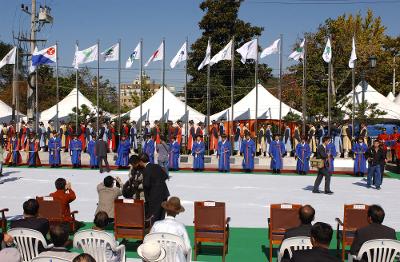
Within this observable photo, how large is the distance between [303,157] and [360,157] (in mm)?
2237

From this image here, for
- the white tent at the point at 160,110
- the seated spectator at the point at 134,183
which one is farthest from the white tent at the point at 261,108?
the seated spectator at the point at 134,183

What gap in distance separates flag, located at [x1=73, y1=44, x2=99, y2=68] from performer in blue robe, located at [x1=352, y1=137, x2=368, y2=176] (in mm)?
14394

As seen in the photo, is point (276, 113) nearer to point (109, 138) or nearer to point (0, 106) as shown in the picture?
point (109, 138)

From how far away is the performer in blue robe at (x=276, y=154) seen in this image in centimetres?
2067

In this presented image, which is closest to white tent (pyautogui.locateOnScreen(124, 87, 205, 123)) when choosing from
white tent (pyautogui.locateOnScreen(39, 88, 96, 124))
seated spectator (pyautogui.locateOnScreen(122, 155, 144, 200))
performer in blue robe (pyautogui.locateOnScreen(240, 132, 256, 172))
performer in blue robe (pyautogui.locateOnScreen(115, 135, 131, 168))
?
white tent (pyautogui.locateOnScreen(39, 88, 96, 124))

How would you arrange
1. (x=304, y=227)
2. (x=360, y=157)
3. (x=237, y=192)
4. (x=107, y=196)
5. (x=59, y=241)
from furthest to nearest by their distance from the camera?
(x=360, y=157)
(x=237, y=192)
(x=107, y=196)
(x=304, y=227)
(x=59, y=241)

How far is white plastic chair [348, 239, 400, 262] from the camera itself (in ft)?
19.6

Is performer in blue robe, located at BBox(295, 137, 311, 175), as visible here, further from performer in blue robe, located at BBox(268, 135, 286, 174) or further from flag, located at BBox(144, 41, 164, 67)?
flag, located at BBox(144, 41, 164, 67)

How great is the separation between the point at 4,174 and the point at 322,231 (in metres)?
17.2

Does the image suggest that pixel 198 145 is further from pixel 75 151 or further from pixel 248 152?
pixel 75 151

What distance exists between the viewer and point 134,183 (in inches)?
376

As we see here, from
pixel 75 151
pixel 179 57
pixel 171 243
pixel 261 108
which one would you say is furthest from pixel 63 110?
pixel 171 243

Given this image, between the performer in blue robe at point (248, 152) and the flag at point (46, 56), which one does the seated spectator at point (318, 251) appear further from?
the flag at point (46, 56)

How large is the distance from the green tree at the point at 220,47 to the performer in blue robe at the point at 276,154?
24350 mm
